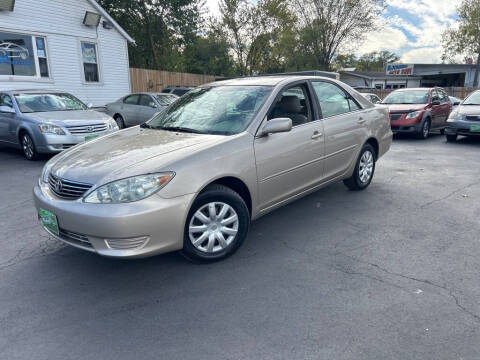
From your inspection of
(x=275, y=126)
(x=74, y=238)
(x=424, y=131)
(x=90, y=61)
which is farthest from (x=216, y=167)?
(x=90, y=61)

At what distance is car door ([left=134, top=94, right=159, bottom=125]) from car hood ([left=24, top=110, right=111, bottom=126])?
381 cm

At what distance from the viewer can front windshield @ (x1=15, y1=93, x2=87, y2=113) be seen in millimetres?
8492

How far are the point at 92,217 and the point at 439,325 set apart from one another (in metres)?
2.55

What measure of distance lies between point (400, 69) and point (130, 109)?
3117 centimetres

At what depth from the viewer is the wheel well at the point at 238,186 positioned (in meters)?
3.46

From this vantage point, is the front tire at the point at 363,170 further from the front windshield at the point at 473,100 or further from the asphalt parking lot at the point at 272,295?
Answer: the front windshield at the point at 473,100

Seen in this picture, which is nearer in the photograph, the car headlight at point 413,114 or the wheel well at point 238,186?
the wheel well at point 238,186

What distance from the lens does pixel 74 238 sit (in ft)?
10.1

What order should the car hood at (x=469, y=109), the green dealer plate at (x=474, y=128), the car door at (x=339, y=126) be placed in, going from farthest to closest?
1. the car hood at (x=469, y=109)
2. the green dealer plate at (x=474, y=128)
3. the car door at (x=339, y=126)

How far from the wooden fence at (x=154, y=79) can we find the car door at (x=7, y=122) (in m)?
9.01

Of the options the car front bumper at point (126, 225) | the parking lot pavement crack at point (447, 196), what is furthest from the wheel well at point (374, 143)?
the car front bumper at point (126, 225)

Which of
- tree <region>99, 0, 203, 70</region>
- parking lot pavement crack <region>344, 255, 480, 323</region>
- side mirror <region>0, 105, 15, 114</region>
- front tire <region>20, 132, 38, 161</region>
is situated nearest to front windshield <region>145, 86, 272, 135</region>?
parking lot pavement crack <region>344, 255, 480, 323</region>

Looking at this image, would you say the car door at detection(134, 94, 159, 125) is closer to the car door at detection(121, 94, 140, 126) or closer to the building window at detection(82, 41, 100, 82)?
the car door at detection(121, 94, 140, 126)

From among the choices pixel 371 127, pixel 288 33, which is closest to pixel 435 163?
pixel 371 127
